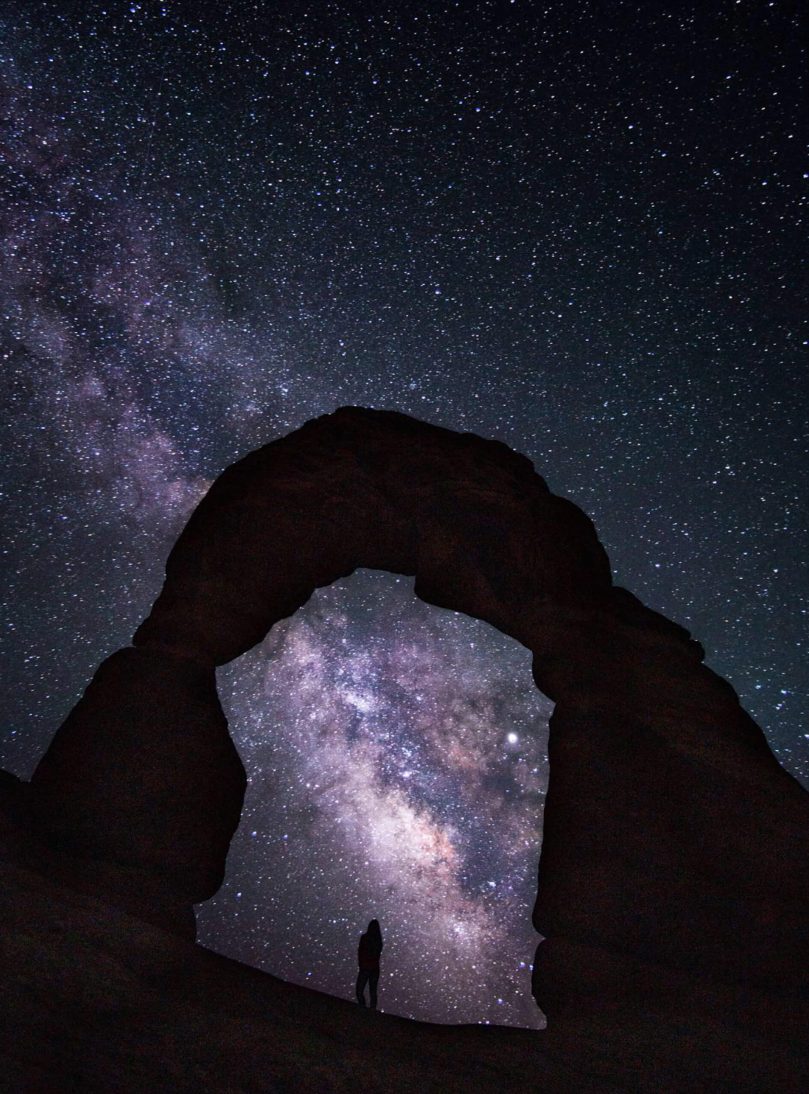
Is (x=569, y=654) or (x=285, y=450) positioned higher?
(x=285, y=450)

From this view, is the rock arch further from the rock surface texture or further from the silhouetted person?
the silhouetted person

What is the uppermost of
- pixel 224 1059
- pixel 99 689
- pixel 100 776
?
pixel 99 689

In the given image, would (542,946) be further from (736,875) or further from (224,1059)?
(224,1059)

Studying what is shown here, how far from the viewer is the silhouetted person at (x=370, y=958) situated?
9930mm

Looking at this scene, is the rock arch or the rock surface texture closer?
the rock surface texture

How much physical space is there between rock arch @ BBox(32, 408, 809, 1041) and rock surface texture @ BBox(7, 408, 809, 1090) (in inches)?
1.0

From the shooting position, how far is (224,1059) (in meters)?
3.75

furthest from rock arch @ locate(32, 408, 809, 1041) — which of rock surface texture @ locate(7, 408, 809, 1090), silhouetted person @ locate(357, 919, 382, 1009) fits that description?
silhouetted person @ locate(357, 919, 382, 1009)

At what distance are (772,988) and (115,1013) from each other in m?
5.69

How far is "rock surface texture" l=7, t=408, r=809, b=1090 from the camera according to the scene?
20.0 ft

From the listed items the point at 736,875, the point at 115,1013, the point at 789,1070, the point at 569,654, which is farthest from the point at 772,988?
the point at 115,1013

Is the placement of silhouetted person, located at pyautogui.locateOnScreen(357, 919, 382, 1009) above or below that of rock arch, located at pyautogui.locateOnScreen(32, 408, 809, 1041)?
below

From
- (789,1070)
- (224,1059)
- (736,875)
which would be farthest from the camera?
(736,875)

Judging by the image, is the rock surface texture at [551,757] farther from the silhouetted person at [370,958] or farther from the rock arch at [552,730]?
the silhouetted person at [370,958]
